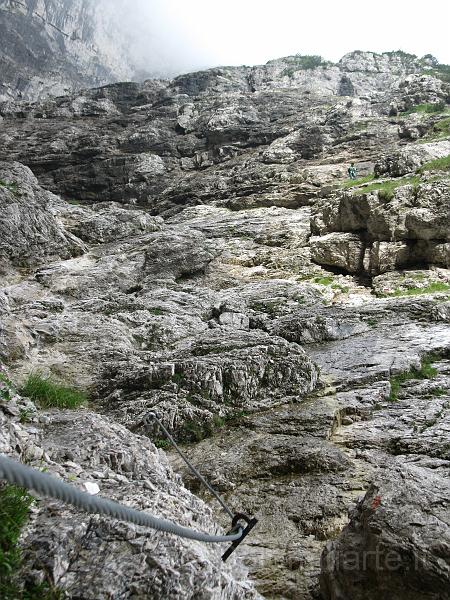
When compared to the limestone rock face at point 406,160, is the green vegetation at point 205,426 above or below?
below

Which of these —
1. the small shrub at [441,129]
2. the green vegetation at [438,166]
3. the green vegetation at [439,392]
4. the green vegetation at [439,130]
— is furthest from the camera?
the small shrub at [441,129]

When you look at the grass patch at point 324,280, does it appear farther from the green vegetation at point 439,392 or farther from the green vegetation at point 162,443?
the green vegetation at point 162,443

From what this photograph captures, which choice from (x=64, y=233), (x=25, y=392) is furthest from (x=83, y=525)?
(x=64, y=233)

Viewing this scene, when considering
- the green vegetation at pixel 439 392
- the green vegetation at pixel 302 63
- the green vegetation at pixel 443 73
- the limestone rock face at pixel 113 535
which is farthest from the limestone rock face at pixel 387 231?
the green vegetation at pixel 302 63

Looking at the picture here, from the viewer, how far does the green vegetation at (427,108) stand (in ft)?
169

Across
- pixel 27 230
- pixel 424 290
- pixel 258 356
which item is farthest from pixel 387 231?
pixel 27 230

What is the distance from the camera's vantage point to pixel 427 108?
52.4 m

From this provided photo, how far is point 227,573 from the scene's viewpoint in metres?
5.43

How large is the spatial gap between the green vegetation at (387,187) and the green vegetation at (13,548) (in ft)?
81.2

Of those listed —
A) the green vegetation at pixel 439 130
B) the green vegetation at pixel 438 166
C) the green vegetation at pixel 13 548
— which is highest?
the green vegetation at pixel 439 130

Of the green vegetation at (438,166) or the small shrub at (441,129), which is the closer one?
the green vegetation at (438,166)

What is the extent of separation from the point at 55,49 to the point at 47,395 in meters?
110

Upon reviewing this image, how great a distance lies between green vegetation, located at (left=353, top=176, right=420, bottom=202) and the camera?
25.0m

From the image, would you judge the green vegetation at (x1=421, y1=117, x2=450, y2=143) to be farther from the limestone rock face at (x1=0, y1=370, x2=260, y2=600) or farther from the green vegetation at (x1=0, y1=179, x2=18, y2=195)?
the limestone rock face at (x1=0, y1=370, x2=260, y2=600)
